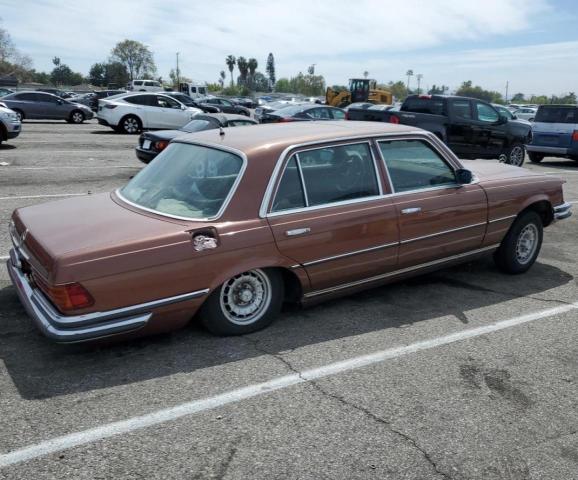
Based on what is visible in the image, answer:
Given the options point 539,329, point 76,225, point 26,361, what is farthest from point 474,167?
point 26,361

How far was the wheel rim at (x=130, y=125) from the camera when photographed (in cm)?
2177

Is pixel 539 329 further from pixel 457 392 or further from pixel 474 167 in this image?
pixel 474 167

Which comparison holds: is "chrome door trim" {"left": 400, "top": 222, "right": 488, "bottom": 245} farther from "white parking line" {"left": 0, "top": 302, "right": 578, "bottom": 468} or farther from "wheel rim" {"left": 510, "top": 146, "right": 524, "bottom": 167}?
"wheel rim" {"left": 510, "top": 146, "right": 524, "bottom": 167}

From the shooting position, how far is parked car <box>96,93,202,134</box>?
21.5 meters

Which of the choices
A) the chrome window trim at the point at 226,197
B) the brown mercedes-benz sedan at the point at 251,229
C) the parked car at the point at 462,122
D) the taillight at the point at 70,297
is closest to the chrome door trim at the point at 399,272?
the brown mercedes-benz sedan at the point at 251,229

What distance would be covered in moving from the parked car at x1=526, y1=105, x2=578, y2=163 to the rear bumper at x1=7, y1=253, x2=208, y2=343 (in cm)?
1463

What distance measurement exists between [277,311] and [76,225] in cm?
156

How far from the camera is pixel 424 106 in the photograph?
564 inches

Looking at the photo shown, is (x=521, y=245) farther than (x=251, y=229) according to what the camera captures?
Yes

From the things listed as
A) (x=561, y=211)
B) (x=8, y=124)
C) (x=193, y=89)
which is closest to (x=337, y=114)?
(x=8, y=124)

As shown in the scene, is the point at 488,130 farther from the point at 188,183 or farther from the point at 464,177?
the point at 188,183

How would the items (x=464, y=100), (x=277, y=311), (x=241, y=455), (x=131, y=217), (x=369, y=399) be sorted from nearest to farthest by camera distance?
(x=241, y=455)
(x=369, y=399)
(x=131, y=217)
(x=277, y=311)
(x=464, y=100)

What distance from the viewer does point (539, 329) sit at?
455cm

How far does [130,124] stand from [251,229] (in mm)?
19111
